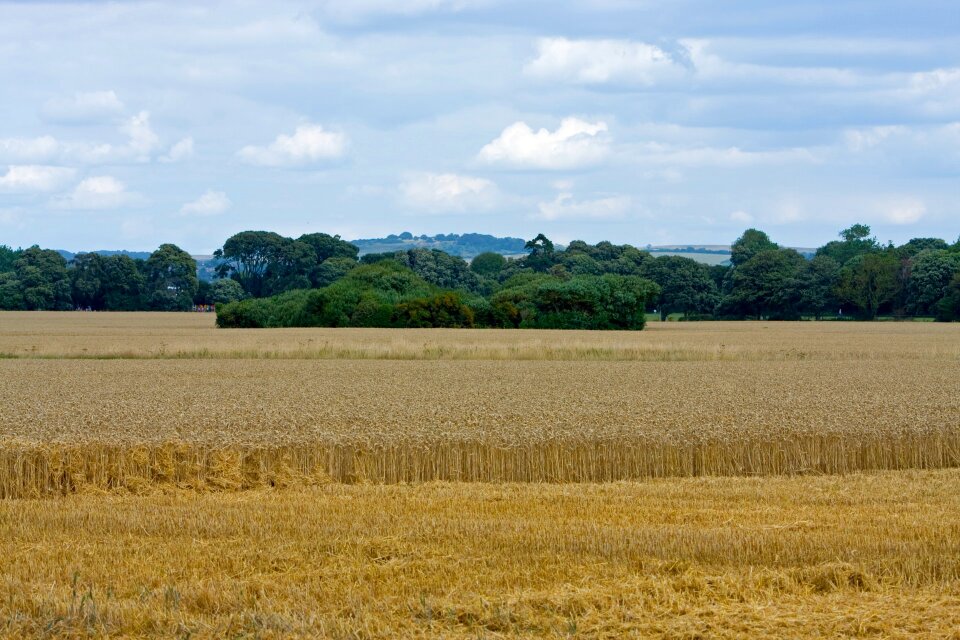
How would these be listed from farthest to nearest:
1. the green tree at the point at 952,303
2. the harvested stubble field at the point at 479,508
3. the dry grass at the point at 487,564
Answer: the green tree at the point at 952,303 → the harvested stubble field at the point at 479,508 → the dry grass at the point at 487,564

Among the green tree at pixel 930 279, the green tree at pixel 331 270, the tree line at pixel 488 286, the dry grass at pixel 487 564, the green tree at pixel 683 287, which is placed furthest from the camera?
the green tree at pixel 331 270

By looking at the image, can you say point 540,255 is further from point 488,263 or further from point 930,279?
point 930,279

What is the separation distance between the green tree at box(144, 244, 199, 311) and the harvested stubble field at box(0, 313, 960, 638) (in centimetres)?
8577

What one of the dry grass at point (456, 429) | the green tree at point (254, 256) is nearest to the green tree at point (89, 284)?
the green tree at point (254, 256)

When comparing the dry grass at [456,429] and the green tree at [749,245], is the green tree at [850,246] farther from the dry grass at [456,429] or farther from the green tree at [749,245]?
the dry grass at [456,429]

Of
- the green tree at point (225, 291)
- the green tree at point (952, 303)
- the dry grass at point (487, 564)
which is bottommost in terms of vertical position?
the dry grass at point (487, 564)

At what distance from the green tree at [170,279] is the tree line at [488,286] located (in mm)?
140

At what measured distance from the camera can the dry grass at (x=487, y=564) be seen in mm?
8156

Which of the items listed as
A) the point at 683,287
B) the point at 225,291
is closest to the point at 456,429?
the point at 683,287

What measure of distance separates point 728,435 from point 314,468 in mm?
6331

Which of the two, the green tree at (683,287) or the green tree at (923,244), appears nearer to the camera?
the green tree at (683,287)

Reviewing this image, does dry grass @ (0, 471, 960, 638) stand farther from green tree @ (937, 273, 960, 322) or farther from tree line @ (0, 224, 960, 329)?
green tree @ (937, 273, 960, 322)

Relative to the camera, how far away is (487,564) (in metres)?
9.73

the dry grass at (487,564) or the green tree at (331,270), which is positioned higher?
the green tree at (331,270)
